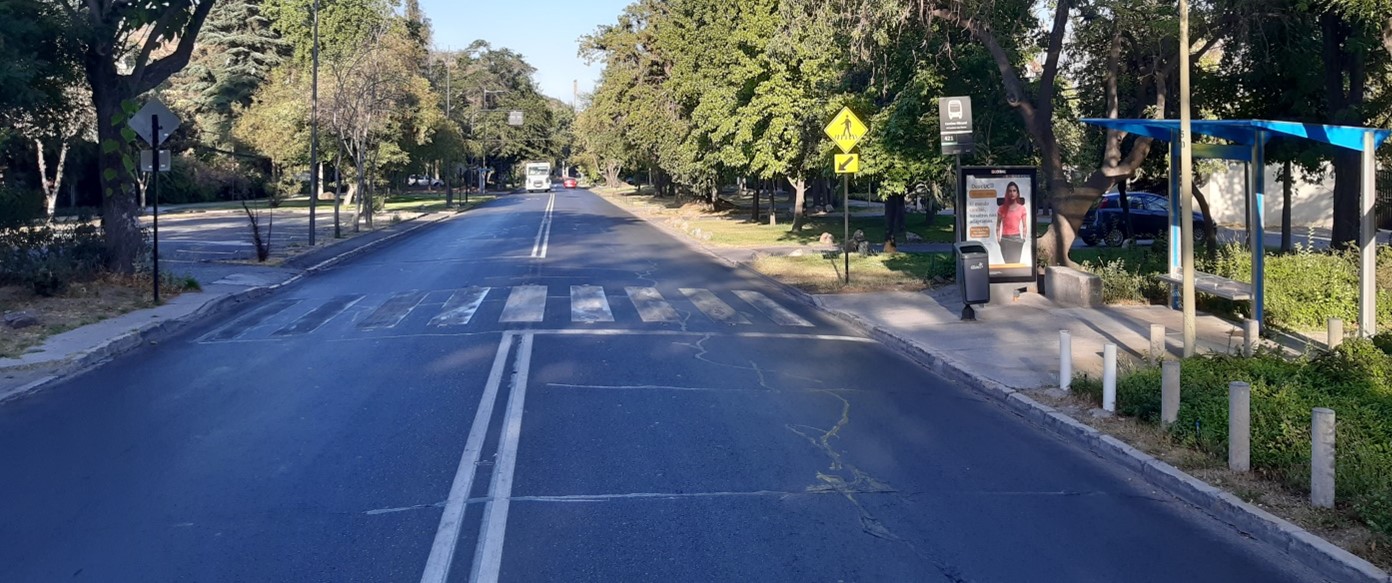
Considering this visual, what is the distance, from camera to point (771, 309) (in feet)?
57.0

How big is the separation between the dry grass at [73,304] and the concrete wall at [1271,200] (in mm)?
32224

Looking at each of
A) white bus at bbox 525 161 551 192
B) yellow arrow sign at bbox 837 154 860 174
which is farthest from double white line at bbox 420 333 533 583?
white bus at bbox 525 161 551 192

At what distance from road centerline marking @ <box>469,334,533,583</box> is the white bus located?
99.5 m

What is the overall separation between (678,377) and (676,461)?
3.32 metres

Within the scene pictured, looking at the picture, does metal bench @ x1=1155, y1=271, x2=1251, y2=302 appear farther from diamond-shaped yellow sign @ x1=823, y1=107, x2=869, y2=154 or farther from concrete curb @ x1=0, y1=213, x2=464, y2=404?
concrete curb @ x1=0, y1=213, x2=464, y2=404

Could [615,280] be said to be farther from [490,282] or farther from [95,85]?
[95,85]

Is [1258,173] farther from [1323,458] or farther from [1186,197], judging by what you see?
[1323,458]

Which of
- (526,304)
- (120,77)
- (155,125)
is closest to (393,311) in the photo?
(526,304)

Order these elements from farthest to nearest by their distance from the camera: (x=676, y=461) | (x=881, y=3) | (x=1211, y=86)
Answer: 1. (x=1211, y=86)
2. (x=881, y=3)
3. (x=676, y=461)

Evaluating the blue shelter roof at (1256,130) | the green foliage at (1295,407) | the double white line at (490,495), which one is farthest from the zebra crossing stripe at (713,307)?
the green foliage at (1295,407)

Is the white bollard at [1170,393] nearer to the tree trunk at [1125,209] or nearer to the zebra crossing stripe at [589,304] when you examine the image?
the zebra crossing stripe at [589,304]

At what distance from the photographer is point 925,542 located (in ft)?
20.2

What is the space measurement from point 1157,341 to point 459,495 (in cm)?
717

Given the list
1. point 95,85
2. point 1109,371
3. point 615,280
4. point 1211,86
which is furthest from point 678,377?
point 1211,86
